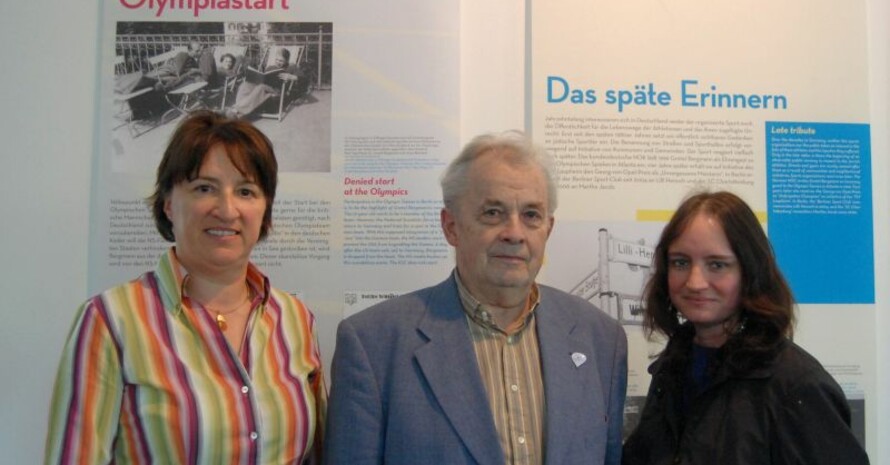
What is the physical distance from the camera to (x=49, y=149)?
7.69 ft

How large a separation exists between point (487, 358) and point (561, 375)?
0.65 feet

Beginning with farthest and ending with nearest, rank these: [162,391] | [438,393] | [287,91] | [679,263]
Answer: [287,91]
[679,263]
[438,393]
[162,391]

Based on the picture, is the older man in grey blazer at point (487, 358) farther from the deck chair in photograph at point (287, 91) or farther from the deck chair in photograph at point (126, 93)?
the deck chair in photograph at point (126, 93)

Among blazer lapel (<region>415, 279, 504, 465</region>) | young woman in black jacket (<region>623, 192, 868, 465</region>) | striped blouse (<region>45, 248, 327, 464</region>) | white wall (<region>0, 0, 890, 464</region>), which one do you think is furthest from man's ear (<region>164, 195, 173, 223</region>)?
young woman in black jacket (<region>623, 192, 868, 465</region>)

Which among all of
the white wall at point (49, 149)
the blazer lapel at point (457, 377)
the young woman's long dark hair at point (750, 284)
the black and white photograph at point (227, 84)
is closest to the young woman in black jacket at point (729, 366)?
the young woman's long dark hair at point (750, 284)

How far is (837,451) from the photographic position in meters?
1.40

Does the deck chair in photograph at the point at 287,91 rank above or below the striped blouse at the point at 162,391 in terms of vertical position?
above

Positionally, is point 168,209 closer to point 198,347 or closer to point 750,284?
point 198,347

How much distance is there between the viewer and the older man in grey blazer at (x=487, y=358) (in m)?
1.53

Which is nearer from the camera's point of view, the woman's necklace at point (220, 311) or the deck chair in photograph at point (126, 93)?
the woman's necklace at point (220, 311)

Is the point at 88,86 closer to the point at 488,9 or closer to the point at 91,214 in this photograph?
the point at 91,214

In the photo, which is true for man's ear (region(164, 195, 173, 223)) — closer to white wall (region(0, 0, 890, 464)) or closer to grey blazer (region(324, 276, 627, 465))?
grey blazer (region(324, 276, 627, 465))

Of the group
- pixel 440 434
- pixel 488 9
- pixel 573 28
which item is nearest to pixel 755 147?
pixel 573 28

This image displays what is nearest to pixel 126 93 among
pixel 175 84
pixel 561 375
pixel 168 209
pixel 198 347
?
pixel 175 84
